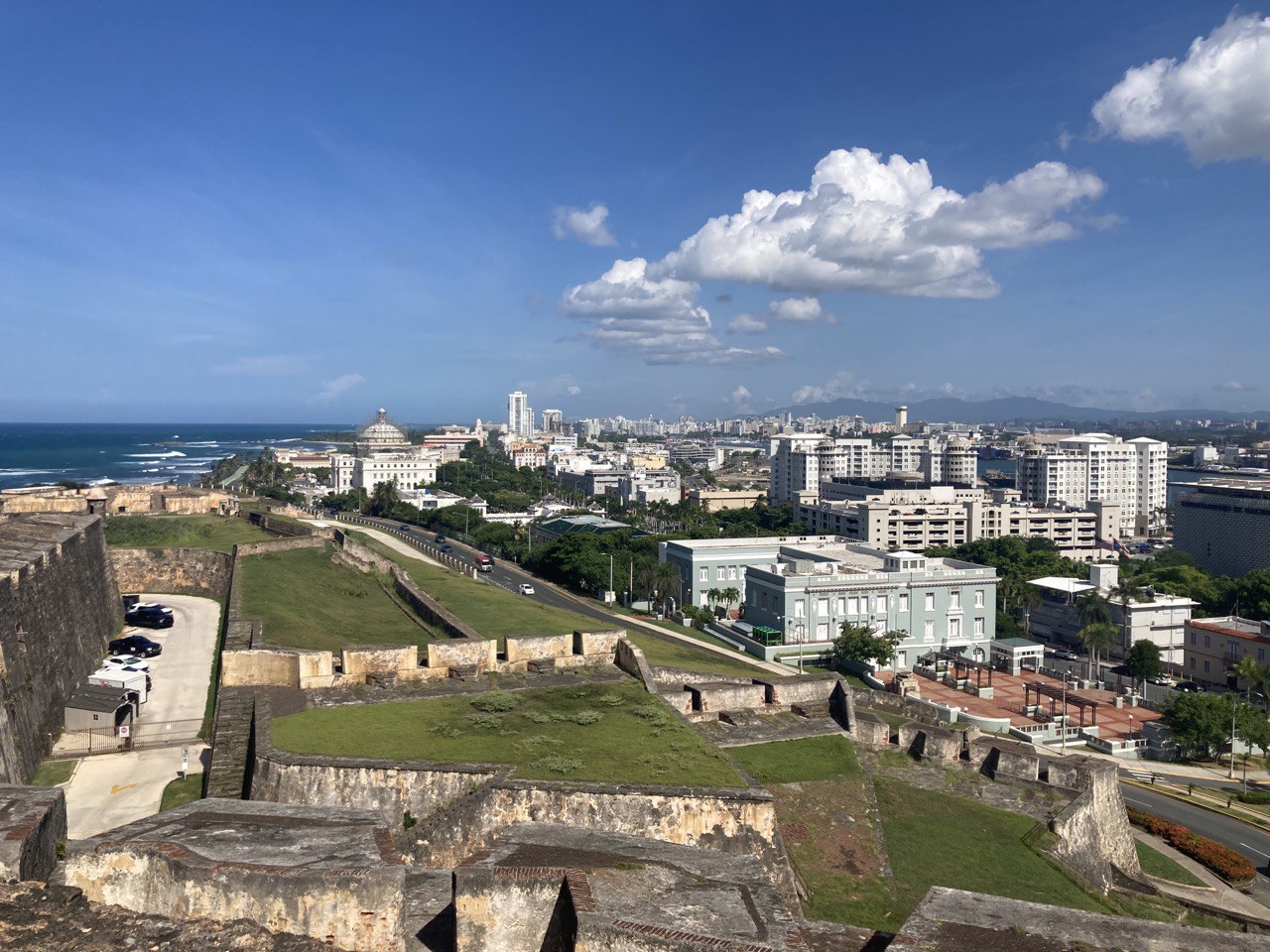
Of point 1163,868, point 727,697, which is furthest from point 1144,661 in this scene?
point 727,697

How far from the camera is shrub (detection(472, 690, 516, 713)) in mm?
17391

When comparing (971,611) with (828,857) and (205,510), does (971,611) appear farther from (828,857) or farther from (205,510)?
(205,510)

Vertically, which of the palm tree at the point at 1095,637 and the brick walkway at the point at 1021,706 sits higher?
the palm tree at the point at 1095,637

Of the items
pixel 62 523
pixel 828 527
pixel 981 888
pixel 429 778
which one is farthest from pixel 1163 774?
pixel 828 527

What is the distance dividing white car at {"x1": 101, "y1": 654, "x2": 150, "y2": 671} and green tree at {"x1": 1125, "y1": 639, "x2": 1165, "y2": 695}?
151 ft

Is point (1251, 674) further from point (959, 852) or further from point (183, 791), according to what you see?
point (183, 791)

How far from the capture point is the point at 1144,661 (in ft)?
157

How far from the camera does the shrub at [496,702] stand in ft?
57.1

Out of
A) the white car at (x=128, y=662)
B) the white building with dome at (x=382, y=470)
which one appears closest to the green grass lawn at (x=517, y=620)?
the white car at (x=128, y=662)

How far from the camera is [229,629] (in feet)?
70.0

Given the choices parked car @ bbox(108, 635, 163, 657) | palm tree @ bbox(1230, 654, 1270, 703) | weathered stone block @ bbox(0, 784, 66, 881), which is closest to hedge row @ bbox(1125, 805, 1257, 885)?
palm tree @ bbox(1230, 654, 1270, 703)

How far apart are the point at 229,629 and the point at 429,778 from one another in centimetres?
982

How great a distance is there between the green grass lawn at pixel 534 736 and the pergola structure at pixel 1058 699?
26.4m

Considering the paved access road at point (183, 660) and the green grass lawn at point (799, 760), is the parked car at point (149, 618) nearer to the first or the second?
the paved access road at point (183, 660)
